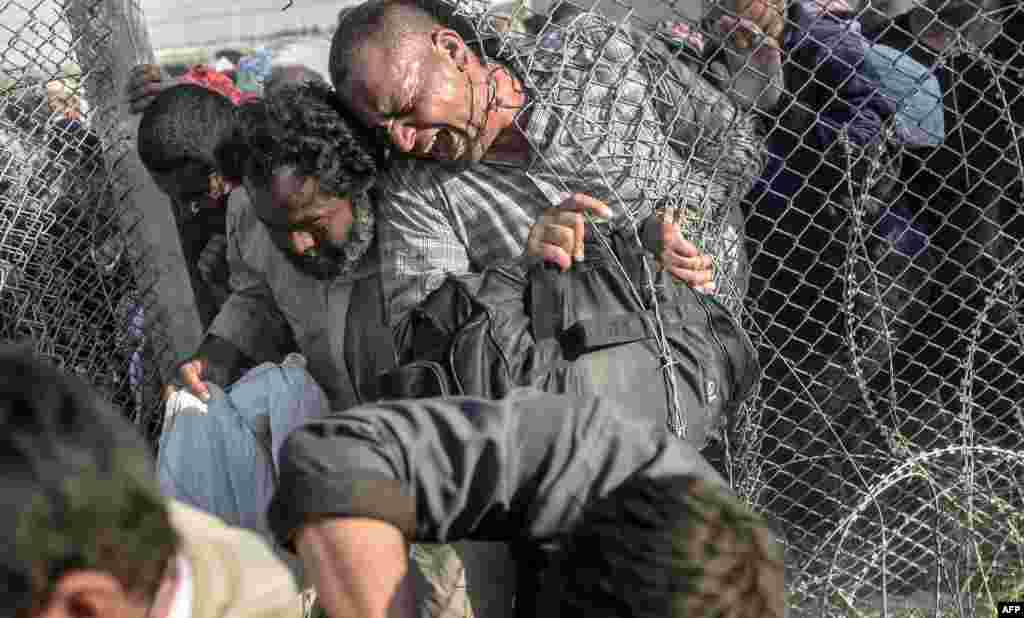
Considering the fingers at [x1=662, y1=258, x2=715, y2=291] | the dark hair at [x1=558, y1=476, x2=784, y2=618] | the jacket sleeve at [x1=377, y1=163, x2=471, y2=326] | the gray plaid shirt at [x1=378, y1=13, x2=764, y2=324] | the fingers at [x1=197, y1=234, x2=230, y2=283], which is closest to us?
the dark hair at [x1=558, y1=476, x2=784, y2=618]

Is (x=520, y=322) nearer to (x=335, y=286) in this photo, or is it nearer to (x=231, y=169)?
(x=335, y=286)

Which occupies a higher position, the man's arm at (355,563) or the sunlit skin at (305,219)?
the man's arm at (355,563)

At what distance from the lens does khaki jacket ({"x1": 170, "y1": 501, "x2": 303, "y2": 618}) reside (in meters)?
1.45

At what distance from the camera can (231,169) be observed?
3.03 m

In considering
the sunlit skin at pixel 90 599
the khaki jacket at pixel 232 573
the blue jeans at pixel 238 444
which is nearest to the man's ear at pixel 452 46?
the blue jeans at pixel 238 444

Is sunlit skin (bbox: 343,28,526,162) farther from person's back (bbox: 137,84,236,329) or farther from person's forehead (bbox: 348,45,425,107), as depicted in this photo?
person's back (bbox: 137,84,236,329)

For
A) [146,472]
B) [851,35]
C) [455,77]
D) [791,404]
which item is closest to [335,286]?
[455,77]

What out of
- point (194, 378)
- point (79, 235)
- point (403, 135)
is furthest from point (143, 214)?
point (403, 135)

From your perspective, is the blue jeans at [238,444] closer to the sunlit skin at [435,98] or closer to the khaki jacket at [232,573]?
the sunlit skin at [435,98]

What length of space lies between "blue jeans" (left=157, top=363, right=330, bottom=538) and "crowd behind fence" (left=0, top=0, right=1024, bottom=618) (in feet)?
2.09

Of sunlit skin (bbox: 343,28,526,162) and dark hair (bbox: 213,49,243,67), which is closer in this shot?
sunlit skin (bbox: 343,28,526,162)

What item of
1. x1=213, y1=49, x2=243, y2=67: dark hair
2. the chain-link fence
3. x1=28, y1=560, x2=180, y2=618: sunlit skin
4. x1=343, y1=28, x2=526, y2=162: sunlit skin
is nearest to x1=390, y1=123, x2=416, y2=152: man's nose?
x1=343, y1=28, x2=526, y2=162: sunlit skin

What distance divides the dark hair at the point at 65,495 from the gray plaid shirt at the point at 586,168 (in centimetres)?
139

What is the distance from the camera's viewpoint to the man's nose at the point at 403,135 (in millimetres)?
2496
